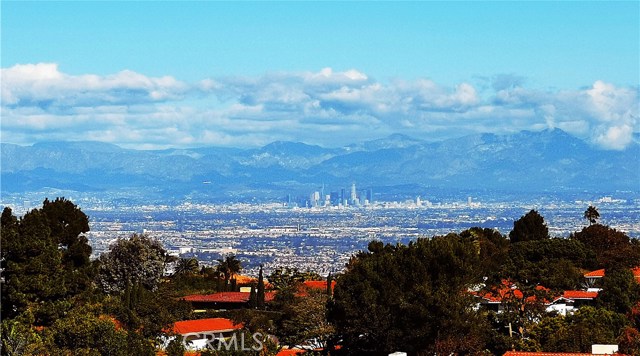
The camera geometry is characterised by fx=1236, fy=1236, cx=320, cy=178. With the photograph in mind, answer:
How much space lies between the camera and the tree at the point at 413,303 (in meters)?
35.4

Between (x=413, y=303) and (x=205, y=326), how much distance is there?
12.3 metres

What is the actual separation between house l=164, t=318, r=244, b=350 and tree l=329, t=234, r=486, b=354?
7.58m

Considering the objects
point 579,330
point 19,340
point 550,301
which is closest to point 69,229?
point 19,340

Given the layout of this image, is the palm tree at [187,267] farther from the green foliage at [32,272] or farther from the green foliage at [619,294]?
the green foliage at [619,294]

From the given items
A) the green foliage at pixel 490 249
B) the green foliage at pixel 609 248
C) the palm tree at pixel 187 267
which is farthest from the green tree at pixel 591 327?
the palm tree at pixel 187 267

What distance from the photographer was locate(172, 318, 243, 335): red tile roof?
1767 inches

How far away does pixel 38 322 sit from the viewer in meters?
36.5

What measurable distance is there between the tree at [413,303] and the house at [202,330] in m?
7.58

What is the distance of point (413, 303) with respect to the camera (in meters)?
35.9

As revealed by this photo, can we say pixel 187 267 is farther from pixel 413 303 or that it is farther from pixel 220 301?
pixel 413 303

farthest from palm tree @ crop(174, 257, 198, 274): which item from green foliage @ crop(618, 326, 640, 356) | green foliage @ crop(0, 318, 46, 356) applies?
green foliage @ crop(618, 326, 640, 356)

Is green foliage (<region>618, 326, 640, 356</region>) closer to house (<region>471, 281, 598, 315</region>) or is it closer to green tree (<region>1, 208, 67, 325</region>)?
house (<region>471, 281, 598, 315</region>)

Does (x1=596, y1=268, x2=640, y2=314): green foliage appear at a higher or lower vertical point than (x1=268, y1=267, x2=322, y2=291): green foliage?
lower

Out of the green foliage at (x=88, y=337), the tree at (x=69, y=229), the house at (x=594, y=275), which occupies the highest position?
the tree at (x=69, y=229)
